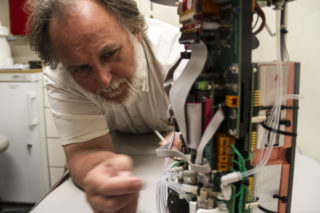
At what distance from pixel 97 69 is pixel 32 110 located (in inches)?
43.0

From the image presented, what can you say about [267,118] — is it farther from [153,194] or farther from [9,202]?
[9,202]

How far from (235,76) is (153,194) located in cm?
45

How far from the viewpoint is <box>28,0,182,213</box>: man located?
27.2 inches

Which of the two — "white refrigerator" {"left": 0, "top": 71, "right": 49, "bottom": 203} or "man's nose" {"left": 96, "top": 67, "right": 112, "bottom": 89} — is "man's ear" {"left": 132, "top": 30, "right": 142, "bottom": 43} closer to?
"man's nose" {"left": 96, "top": 67, "right": 112, "bottom": 89}

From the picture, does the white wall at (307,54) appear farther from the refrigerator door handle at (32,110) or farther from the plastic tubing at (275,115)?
the refrigerator door handle at (32,110)

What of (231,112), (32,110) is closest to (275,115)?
(231,112)

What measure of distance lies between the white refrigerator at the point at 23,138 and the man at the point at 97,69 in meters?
0.76

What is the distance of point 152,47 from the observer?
973 mm

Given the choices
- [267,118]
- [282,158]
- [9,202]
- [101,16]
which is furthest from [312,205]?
[9,202]

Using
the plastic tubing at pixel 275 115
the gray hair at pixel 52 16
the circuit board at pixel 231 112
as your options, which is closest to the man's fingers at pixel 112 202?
the circuit board at pixel 231 112

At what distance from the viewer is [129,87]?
0.89m

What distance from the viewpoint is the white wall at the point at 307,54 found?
1.10m

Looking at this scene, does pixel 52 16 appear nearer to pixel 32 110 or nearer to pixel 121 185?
pixel 121 185

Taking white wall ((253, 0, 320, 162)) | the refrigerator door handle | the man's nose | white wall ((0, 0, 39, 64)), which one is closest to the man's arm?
the man's nose
